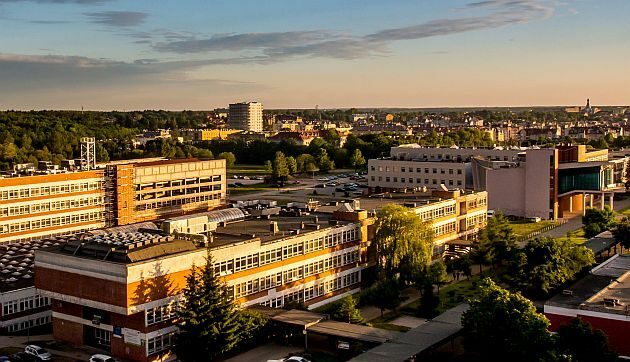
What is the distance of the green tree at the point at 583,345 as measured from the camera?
81.6 feet

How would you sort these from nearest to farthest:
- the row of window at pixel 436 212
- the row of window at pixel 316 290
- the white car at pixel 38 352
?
the white car at pixel 38 352
the row of window at pixel 316 290
the row of window at pixel 436 212

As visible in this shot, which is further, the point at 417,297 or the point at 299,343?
the point at 417,297

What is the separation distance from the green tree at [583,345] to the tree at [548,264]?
10.1 metres

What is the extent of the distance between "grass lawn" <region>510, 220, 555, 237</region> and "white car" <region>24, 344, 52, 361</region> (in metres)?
41.3

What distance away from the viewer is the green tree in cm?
2488

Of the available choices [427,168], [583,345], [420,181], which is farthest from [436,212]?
[420,181]

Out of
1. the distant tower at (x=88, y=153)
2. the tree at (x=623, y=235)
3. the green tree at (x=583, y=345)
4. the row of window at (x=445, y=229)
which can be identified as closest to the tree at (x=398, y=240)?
the row of window at (x=445, y=229)

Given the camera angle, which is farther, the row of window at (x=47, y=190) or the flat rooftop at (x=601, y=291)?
the row of window at (x=47, y=190)

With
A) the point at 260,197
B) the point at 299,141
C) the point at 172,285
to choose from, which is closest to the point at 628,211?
the point at 260,197

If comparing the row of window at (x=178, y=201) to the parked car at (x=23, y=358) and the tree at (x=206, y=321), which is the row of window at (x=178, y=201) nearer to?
the parked car at (x=23, y=358)

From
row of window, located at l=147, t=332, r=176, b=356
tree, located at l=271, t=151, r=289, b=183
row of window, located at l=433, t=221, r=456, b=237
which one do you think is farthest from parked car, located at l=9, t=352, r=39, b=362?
tree, located at l=271, t=151, r=289, b=183

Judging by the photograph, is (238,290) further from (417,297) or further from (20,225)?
(20,225)

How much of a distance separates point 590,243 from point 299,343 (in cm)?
2694

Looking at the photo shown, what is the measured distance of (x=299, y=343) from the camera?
3138 cm
